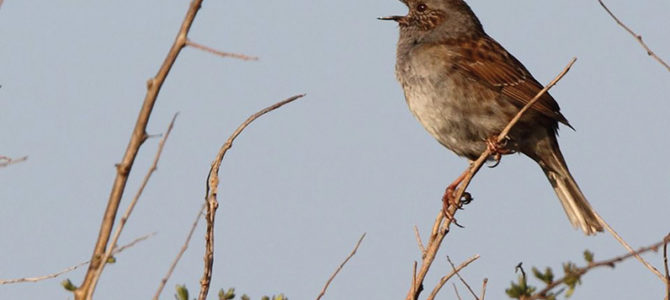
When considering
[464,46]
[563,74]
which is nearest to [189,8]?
[563,74]

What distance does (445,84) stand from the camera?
7.05m

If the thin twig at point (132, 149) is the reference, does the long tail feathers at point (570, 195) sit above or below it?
above

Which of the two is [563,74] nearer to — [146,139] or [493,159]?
[146,139]

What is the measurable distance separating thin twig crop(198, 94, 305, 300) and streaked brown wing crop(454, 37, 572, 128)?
390cm

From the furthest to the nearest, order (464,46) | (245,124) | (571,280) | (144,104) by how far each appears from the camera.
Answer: (464,46), (245,124), (571,280), (144,104)

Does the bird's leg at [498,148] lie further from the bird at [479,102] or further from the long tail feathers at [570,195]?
the long tail feathers at [570,195]

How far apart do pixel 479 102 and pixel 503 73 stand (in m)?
→ 0.52

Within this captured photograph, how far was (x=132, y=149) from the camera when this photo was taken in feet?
9.21

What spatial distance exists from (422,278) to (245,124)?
1058mm

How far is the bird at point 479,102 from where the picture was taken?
23.0 feet

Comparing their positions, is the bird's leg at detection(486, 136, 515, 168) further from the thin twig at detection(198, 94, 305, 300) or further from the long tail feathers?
the thin twig at detection(198, 94, 305, 300)

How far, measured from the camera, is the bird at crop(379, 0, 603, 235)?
700cm

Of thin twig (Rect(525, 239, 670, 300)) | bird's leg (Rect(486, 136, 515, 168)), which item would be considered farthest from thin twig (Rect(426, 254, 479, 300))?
bird's leg (Rect(486, 136, 515, 168))

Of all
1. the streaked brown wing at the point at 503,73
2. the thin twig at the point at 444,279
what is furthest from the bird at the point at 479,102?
the thin twig at the point at 444,279
